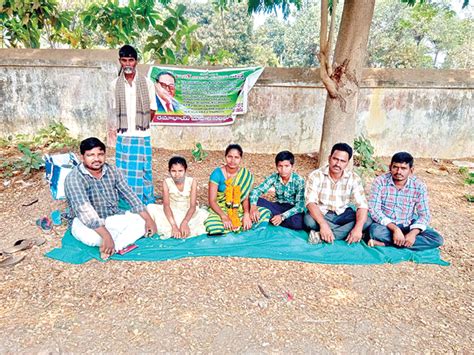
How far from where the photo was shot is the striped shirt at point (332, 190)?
327 cm

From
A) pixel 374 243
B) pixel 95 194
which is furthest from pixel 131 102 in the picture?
pixel 374 243

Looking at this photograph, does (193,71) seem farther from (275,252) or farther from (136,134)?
(275,252)

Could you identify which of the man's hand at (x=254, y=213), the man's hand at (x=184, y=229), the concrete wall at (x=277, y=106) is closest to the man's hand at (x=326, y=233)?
the man's hand at (x=254, y=213)

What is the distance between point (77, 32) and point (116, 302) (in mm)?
7277

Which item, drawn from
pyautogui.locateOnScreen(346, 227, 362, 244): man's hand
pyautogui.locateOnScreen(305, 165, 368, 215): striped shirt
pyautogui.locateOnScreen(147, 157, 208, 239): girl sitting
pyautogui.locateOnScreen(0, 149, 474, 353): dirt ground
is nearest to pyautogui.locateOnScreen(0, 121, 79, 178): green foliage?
pyautogui.locateOnScreen(0, 149, 474, 353): dirt ground

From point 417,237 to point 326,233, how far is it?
2.54 ft

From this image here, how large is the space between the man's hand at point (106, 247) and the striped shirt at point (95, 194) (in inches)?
4.8

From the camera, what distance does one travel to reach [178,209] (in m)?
3.42

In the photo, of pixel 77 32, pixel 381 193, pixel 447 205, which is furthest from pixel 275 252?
pixel 77 32

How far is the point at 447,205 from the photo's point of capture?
4.39m

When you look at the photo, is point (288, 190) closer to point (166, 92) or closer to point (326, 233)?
point (326, 233)

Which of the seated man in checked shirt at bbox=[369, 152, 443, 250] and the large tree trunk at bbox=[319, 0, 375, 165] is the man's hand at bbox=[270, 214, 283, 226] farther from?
the large tree trunk at bbox=[319, 0, 375, 165]

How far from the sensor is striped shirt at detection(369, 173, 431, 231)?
3.18 metres

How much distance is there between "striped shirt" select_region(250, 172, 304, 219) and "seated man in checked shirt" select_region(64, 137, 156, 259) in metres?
1.03
